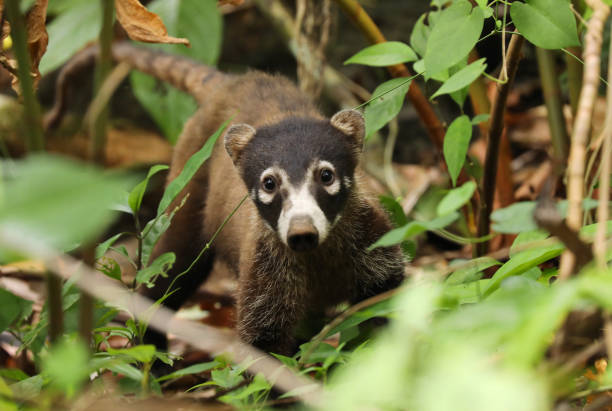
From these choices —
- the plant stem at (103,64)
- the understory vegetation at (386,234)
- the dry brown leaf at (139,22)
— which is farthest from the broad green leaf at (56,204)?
the dry brown leaf at (139,22)

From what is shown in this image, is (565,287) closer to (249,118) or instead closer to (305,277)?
(305,277)

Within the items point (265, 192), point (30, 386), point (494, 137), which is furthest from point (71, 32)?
point (30, 386)

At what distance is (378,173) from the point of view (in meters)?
6.67

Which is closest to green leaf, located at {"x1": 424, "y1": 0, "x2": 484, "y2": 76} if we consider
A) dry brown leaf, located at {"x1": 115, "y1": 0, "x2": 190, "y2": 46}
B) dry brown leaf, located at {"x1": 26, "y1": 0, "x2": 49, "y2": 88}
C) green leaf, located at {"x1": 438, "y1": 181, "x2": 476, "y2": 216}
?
green leaf, located at {"x1": 438, "y1": 181, "x2": 476, "y2": 216}

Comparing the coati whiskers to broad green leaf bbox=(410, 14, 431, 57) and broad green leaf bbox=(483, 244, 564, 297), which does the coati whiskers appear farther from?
broad green leaf bbox=(483, 244, 564, 297)

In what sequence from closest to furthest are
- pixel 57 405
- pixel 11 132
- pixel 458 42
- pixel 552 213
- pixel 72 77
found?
pixel 552 213
pixel 57 405
pixel 458 42
pixel 72 77
pixel 11 132

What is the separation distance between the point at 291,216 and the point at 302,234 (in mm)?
150

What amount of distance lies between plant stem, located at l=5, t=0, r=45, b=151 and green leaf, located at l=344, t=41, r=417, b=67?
Answer: 1.74 meters

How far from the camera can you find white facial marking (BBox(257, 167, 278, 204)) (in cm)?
353

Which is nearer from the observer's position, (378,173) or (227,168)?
(227,168)

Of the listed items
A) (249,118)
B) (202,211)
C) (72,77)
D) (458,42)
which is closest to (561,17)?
(458,42)

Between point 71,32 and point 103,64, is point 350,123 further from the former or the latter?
point 71,32

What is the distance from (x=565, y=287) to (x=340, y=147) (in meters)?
2.48

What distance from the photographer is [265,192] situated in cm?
361
